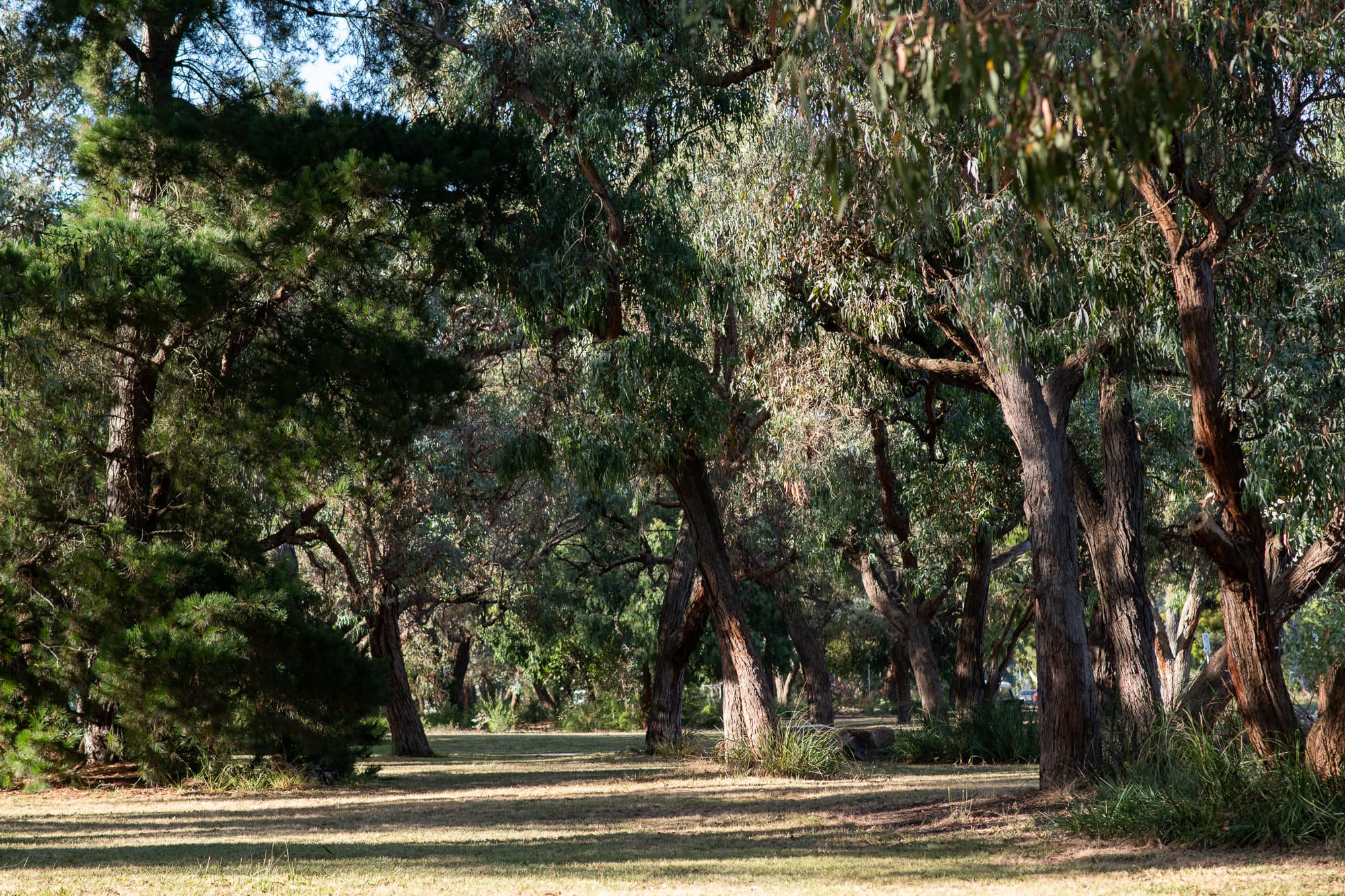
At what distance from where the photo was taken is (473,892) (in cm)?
669

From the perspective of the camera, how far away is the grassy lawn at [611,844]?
6832 millimetres

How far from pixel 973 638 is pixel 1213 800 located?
11.6 metres

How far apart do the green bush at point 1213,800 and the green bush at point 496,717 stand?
2890 cm

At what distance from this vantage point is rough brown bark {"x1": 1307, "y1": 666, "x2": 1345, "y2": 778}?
7.40m

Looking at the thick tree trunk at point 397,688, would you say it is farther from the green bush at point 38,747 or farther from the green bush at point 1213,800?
the green bush at point 1213,800

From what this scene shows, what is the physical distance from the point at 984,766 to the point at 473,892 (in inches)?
413

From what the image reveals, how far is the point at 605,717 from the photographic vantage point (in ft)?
114

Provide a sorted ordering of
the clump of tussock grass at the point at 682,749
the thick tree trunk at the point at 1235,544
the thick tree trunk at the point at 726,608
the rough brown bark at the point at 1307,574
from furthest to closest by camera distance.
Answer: the clump of tussock grass at the point at 682,749 → the thick tree trunk at the point at 726,608 → the rough brown bark at the point at 1307,574 → the thick tree trunk at the point at 1235,544

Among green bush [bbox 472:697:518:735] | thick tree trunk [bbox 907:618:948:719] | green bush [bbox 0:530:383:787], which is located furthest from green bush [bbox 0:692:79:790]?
green bush [bbox 472:697:518:735]

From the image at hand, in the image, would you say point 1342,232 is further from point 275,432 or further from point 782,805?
point 275,432

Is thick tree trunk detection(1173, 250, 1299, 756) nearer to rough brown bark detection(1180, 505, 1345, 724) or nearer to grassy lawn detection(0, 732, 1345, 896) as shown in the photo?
rough brown bark detection(1180, 505, 1345, 724)

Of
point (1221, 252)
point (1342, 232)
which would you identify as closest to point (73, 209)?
point (1221, 252)

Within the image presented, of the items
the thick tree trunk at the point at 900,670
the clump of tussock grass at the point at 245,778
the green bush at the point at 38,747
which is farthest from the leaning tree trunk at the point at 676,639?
the thick tree trunk at the point at 900,670

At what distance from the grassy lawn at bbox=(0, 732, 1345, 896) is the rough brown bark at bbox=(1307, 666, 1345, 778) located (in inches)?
26.3
